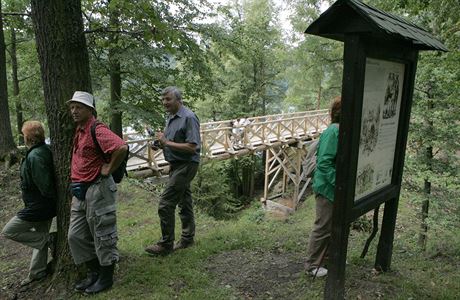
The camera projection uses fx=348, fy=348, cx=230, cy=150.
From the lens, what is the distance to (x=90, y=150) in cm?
284

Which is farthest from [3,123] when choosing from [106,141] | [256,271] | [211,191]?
[256,271]

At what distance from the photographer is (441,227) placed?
605 cm

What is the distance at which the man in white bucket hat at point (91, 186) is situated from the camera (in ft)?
9.27

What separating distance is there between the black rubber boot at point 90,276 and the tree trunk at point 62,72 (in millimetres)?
136

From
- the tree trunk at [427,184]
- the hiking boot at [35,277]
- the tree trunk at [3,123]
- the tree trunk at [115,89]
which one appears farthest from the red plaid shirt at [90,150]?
the tree trunk at [3,123]

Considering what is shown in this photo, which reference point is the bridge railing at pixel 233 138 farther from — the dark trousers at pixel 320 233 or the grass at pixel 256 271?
A: the dark trousers at pixel 320 233

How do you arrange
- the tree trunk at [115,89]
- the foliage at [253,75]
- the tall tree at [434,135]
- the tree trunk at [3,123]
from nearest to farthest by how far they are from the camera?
the tall tree at [434,135] → the tree trunk at [115,89] → the tree trunk at [3,123] → the foliage at [253,75]

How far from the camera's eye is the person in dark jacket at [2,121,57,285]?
308 centimetres

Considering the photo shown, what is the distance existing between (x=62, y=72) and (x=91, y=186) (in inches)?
40.9

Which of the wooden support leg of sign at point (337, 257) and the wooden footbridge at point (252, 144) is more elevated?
the wooden support leg of sign at point (337, 257)

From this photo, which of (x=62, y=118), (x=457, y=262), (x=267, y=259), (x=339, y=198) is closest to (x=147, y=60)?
(x=62, y=118)

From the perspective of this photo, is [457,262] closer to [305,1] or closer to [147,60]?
[147,60]

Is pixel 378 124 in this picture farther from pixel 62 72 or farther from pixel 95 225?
pixel 62 72

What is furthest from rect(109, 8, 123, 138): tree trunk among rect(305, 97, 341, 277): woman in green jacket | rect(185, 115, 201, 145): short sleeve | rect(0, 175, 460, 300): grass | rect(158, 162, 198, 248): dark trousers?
rect(305, 97, 341, 277): woman in green jacket
